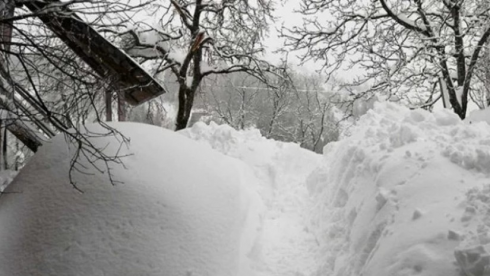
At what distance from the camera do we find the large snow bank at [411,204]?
265cm

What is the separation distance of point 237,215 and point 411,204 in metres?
1.86

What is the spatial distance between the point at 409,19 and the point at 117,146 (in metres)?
9.41

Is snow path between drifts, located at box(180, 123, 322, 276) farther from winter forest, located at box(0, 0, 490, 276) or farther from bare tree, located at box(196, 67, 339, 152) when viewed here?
bare tree, located at box(196, 67, 339, 152)

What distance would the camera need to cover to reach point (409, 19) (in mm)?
10734

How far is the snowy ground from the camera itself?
116 inches

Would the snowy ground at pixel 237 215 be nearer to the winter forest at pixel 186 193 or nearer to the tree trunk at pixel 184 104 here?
the winter forest at pixel 186 193

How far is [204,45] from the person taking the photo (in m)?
12.3

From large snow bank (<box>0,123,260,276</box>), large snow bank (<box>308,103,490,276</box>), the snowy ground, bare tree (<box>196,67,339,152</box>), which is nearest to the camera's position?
large snow bank (<box>308,103,490,276</box>)

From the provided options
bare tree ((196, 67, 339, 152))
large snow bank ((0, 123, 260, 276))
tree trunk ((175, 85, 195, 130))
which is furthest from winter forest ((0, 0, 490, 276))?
bare tree ((196, 67, 339, 152))

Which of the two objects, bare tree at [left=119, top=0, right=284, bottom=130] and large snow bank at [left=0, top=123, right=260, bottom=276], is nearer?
large snow bank at [left=0, top=123, right=260, bottom=276]

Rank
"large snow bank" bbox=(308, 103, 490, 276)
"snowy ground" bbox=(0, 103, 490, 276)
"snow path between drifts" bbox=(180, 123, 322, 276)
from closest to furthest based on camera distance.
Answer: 1. "large snow bank" bbox=(308, 103, 490, 276)
2. "snowy ground" bbox=(0, 103, 490, 276)
3. "snow path between drifts" bbox=(180, 123, 322, 276)

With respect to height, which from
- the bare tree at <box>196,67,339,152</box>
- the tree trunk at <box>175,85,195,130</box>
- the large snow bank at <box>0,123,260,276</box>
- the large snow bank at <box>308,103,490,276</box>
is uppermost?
the bare tree at <box>196,67,339,152</box>

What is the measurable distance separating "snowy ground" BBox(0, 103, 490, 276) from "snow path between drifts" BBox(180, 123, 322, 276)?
32 millimetres

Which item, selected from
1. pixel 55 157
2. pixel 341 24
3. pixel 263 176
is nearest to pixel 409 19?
pixel 341 24
